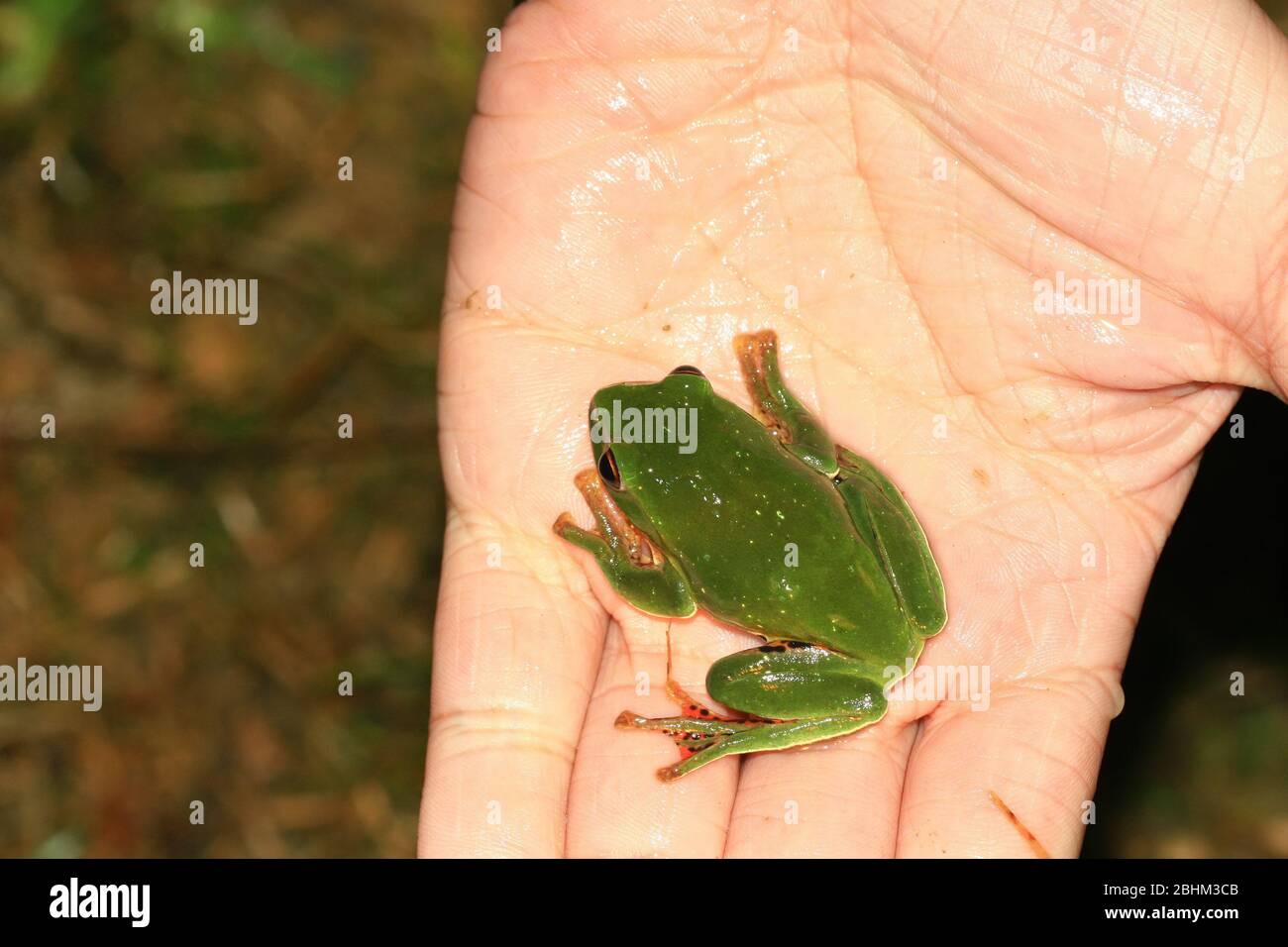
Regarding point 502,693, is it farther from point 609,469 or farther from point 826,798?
point 826,798

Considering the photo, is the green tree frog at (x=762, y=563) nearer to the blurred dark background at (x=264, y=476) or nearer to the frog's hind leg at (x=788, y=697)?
the frog's hind leg at (x=788, y=697)

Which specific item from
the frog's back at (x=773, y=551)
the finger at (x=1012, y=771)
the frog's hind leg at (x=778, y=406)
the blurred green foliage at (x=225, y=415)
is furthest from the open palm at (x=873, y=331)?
the blurred green foliage at (x=225, y=415)

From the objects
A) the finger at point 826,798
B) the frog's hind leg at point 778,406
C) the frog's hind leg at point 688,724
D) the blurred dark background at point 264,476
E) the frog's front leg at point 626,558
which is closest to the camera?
the finger at point 826,798

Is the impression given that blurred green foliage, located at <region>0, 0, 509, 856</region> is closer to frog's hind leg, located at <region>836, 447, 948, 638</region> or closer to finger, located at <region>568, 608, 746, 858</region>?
finger, located at <region>568, 608, 746, 858</region>

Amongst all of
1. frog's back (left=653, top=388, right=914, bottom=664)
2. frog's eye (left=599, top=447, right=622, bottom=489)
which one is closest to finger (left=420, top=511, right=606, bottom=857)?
frog's eye (left=599, top=447, right=622, bottom=489)

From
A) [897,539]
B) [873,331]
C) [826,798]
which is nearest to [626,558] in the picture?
[897,539]

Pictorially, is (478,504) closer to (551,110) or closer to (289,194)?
(551,110)
